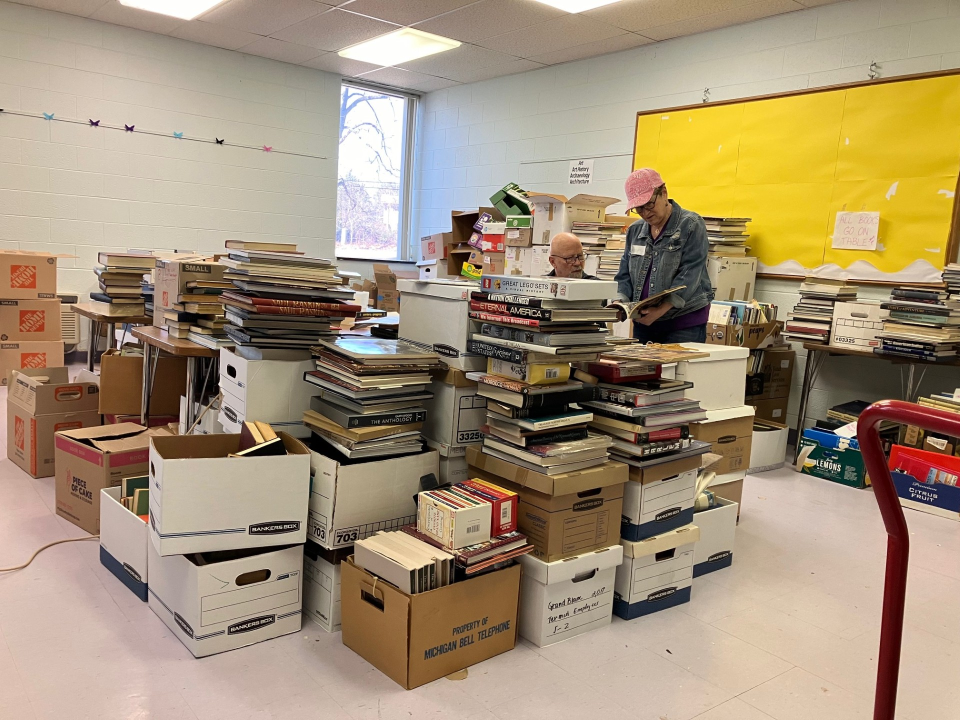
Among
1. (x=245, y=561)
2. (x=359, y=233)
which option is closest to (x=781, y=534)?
(x=245, y=561)

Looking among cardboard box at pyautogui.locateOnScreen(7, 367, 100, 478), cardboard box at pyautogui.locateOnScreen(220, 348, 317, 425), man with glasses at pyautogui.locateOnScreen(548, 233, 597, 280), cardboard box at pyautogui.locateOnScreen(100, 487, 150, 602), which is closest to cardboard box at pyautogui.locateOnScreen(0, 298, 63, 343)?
cardboard box at pyautogui.locateOnScreen(7, 367, 100, 478)

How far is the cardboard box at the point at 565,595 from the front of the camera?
227 cm

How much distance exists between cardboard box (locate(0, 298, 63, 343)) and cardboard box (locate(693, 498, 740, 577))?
197 inches

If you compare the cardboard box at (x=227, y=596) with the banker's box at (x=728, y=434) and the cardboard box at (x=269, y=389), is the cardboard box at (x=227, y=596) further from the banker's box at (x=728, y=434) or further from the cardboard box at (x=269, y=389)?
the banker's box at (x=728, y=434)

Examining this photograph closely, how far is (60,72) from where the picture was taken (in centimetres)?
598

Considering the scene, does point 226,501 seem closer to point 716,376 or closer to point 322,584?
point 322,584

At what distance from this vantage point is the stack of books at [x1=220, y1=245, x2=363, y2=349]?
2.61 meters

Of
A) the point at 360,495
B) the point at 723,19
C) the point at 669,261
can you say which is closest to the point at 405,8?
the point at 723,19

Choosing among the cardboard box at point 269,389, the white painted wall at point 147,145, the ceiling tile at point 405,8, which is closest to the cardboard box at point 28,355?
the white painted wall at point 147,145

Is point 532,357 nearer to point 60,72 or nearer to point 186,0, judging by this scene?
point 186,0

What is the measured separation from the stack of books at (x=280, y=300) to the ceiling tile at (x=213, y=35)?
14.0 ft

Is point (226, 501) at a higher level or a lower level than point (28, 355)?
higher

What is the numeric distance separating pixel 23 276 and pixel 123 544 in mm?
3834

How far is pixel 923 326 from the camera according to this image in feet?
13.3
